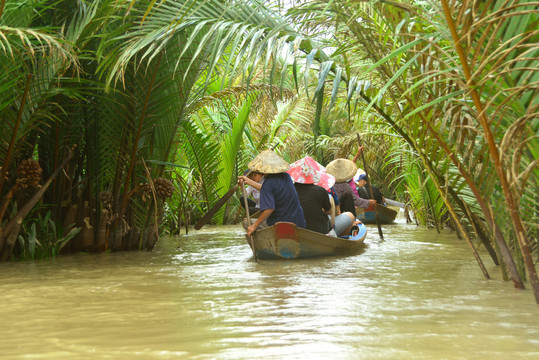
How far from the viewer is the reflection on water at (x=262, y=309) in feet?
11.8

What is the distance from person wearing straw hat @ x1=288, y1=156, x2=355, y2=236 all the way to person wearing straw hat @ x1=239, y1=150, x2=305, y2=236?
0.45m

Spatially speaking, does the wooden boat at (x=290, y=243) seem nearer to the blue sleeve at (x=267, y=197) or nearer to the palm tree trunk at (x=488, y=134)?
the blue sleeve at (x=267, y=197)

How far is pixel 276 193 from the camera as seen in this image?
8055 mm

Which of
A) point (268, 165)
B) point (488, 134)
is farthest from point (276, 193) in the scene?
point (488, 134)

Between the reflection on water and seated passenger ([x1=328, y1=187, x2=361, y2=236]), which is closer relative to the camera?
the reflection on water

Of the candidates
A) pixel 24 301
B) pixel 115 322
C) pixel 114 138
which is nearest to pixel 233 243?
pixel 114 138

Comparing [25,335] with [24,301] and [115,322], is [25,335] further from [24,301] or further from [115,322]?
[24,301]

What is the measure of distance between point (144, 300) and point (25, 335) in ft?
4.41

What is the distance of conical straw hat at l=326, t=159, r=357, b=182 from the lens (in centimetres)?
1145

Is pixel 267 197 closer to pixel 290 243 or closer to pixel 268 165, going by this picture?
pixel 268 165

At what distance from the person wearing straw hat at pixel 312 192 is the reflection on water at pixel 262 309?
69 cm

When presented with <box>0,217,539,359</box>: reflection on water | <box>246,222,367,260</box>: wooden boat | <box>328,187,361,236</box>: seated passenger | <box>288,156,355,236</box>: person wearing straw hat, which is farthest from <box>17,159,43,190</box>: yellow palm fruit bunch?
<box>328,187,361,236</box>: seated passenger

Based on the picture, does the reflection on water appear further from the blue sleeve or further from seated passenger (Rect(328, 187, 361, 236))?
seated passenger (Rect(328, 187, 361, 236))

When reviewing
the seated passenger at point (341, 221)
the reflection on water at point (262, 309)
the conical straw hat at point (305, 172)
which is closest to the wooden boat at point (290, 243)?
the reflection on water at point (262, 309)
